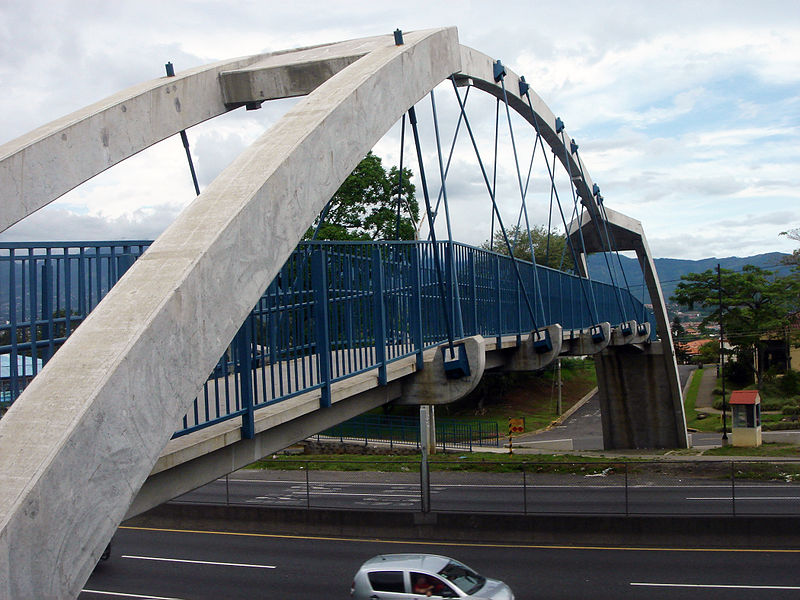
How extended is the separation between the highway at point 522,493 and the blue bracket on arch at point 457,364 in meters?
6.18

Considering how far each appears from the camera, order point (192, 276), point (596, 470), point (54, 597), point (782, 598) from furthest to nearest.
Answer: point (596, 470), point (782, 598), point (192, 276), point (54, 597)

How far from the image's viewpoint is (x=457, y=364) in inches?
454

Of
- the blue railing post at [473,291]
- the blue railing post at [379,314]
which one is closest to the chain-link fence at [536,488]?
the blue railing post at [473,291]

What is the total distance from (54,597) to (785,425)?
142 ft

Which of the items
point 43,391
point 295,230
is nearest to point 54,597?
point 43,391

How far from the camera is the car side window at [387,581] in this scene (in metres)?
11.4

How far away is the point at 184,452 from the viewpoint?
636 cm

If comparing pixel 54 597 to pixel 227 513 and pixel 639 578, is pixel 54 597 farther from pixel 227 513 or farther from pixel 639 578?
pixel 227 513

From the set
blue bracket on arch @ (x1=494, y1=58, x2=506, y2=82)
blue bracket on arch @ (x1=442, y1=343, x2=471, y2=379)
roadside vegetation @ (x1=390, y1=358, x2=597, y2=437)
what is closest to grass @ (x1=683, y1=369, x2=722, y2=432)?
roadside vegetation @ (x1=390, y1=358, x2=597, y2=437)

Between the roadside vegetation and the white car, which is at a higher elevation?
the white car

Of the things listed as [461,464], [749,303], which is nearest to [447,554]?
[461,464]

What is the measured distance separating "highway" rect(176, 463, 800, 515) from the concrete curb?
64 cm

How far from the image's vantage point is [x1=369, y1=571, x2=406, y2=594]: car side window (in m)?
11.4

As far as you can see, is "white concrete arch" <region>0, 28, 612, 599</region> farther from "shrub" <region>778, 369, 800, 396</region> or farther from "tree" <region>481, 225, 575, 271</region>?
"tree" <region>481, 225, 575, 271</region>
